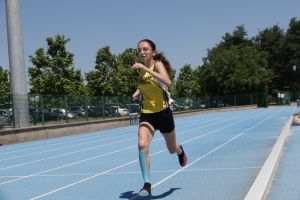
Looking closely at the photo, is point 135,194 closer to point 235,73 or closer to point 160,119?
point 160,119

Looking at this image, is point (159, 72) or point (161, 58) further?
point (161, 58)

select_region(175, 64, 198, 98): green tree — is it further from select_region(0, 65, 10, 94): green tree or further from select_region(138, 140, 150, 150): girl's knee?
select_region(138, 140, 150, 150): girl's knee

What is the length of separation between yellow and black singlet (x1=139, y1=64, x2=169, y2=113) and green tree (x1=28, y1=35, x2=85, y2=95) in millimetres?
38184

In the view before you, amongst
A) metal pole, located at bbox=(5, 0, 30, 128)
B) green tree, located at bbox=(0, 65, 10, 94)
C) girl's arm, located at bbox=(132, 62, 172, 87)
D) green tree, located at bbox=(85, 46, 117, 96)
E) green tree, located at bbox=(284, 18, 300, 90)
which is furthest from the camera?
green tree, located at bbox=(284, 18, 300, 90)

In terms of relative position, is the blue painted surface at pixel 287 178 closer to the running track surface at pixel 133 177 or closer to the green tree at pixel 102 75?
the running track surface at pixel 133 177

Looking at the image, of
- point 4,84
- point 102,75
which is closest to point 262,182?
point 4,84

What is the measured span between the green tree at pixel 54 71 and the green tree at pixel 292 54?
52563mm

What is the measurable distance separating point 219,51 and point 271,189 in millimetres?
72976

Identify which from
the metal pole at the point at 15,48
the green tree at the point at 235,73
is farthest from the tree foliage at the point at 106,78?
the metal pole at the point at 15,48

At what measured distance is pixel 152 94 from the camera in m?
5.96

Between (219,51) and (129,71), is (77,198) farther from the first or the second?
(219,51)

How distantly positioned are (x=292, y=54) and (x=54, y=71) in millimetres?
55969

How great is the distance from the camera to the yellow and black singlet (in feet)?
19.5

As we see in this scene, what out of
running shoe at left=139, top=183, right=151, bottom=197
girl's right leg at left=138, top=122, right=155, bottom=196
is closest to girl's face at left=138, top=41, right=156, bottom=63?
girl's right leg at left=138, top=122, right=155, bottom=196
